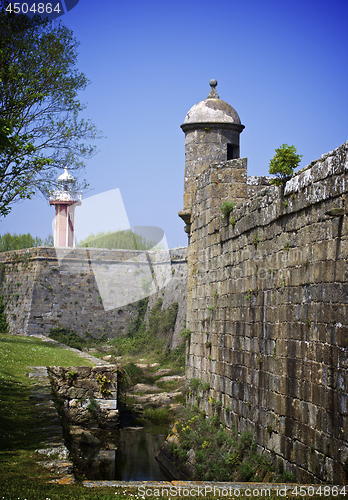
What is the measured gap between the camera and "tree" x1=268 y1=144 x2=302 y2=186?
6.95 metres

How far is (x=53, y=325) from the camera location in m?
28.6

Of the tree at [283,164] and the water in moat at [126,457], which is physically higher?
the tree at [283,164]

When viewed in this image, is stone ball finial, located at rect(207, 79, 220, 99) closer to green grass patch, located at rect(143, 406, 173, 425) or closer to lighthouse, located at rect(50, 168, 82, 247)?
green grass patch, located at rect(143, 406, 173, 425)

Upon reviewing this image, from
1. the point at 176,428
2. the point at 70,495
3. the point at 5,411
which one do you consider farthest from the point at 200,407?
the point at 70,495

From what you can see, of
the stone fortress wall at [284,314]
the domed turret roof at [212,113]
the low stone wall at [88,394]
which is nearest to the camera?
the stone fortress wall at [284,314]

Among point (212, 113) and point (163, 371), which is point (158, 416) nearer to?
point (163, 371)

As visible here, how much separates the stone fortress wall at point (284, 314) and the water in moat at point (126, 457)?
6.29ft

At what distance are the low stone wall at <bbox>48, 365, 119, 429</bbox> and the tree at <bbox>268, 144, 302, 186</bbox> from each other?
7.93 m

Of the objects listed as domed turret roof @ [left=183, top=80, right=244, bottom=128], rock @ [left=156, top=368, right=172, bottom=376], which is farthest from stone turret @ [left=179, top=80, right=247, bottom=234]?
rock @ [left=156, top=368, right=172, bottom=376]

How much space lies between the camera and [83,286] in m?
30.0

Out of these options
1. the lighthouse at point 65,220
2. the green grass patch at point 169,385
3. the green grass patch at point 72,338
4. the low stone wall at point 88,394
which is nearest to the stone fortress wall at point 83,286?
the green grass patch at point 72,338

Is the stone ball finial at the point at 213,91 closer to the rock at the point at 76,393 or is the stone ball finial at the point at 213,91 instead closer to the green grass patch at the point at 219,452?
the green grass patch at the point at 219,452

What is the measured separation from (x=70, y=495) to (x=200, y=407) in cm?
646

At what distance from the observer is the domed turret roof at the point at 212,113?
11.8 m
